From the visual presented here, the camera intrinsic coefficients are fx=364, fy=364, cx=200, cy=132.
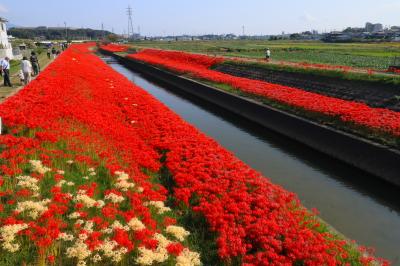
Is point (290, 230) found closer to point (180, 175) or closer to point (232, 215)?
point (232, 215)

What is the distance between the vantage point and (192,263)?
6.04 m

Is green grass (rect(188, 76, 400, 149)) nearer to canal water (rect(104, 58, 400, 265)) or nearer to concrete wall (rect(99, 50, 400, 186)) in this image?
concrete wall (rect(99, 50, 400, 186))

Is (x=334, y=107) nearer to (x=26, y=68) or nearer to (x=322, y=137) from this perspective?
(x=322, y=137)

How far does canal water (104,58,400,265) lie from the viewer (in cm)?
1026

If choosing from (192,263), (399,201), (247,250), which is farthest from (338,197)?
(192,263)

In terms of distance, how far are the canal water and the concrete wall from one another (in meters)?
0.36

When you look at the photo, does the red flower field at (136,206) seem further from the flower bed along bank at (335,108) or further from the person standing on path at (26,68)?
the person standing on path at (26,68)

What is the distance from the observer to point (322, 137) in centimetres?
1672

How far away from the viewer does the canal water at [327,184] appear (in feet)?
33.7

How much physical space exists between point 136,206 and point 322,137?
11.6 meters

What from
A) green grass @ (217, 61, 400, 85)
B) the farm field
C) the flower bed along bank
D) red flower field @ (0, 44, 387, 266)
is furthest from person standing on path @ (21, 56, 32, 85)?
the farm field

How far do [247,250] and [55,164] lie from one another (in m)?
5.32

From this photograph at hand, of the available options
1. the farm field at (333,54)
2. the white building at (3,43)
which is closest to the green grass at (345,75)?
the farm field at (333,54)

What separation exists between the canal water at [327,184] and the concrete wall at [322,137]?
1.19 ft
